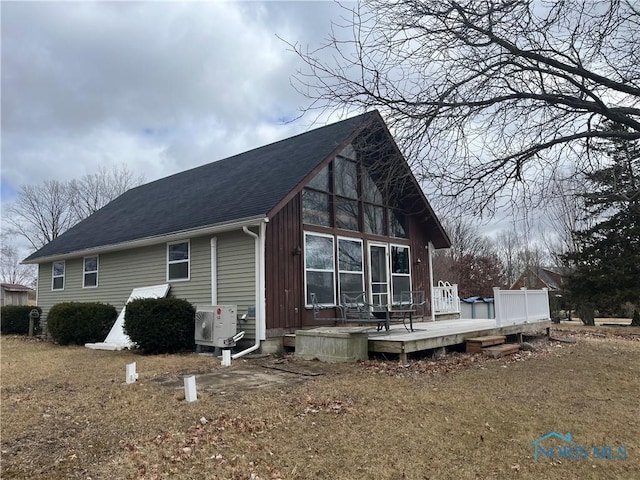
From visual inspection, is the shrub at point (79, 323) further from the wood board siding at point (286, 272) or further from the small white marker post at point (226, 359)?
the small white marker post at point (226, 359)

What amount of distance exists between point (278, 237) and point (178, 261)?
3.15 metres

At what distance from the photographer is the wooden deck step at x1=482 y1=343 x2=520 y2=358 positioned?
898 centimetres

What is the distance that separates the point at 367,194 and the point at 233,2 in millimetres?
6518

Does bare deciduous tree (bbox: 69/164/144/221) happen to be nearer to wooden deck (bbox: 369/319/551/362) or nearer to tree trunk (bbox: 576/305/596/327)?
tree trunk (bbox: 576/305/596/327)

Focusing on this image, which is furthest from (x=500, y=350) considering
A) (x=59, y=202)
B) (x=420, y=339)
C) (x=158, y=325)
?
(x=59, y=202)

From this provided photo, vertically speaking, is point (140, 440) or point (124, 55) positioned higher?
point (124, 55)

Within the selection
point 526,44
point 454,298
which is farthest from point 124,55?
point 454,298

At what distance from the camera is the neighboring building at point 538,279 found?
36.7 meters

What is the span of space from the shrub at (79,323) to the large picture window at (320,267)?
6.01 metres

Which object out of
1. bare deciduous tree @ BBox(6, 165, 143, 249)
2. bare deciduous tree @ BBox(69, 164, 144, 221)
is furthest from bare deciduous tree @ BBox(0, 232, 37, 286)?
bare deciduous tree @ BBox(69, 164, 144, 221)

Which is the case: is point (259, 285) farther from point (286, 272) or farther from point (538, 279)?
point (538, 279)

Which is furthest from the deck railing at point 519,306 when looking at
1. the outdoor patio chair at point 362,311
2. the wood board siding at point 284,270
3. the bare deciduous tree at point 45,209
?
the bare deciduous tree at point 45,209

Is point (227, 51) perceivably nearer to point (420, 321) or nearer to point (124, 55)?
point (124, 55)

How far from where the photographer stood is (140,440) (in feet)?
14.1
